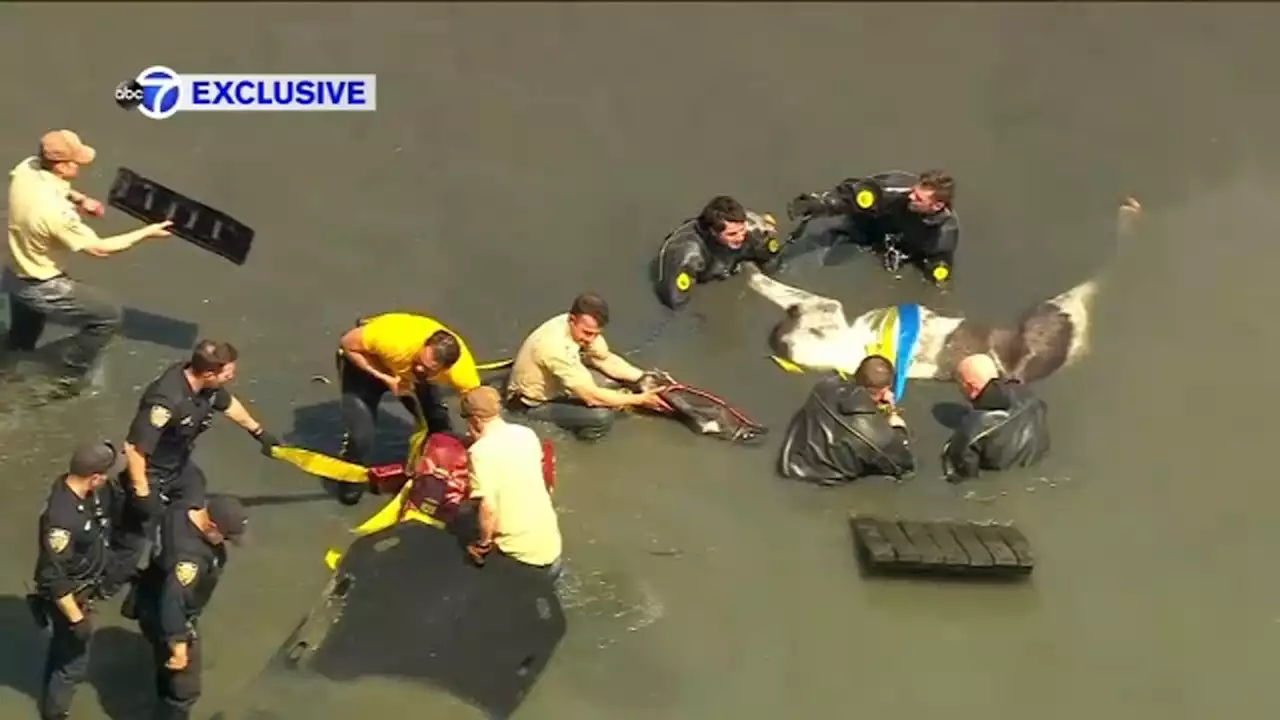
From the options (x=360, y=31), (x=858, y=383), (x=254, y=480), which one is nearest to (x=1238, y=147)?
(x=858, y=383)

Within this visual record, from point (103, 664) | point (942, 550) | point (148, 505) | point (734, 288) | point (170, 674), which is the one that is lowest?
point (103, 664)

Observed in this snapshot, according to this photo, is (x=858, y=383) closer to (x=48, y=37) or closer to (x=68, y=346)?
(x=68, y=346)

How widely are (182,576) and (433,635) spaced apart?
1.35 metres

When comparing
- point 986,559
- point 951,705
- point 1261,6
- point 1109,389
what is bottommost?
point 951,705

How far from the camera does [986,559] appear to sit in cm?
779

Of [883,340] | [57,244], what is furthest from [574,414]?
[57,244]

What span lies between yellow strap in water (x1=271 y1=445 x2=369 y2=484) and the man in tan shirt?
108cm

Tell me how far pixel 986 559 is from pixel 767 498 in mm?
1263

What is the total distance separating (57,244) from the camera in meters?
8.16

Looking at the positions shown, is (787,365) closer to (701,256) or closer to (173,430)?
(701,256)

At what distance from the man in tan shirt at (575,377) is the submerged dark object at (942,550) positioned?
5.07ft

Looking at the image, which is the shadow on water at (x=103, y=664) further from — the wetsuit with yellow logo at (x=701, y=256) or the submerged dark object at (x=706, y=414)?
the wetsuit with yellow logo at (x=701, y=256)

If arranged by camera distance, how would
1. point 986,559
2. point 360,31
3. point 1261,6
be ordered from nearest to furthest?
1. point 986,559
2. point 360,31
3. point 1261,6

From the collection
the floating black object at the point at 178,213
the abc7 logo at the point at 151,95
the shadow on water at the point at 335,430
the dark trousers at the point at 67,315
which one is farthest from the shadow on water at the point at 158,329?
the abc7 logo at the point at 151,95
